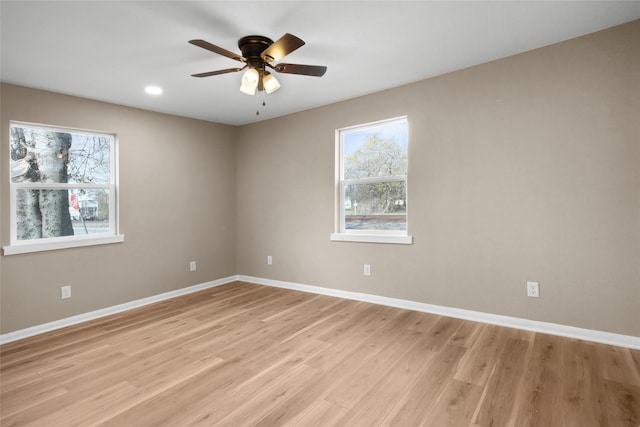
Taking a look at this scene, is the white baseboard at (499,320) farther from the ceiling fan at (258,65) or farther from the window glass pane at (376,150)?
the ceiling fan at (258,65)

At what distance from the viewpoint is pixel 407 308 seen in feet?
11.8

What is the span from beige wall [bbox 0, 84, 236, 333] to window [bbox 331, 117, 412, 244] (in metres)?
1.94

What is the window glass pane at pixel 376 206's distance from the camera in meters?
3.76

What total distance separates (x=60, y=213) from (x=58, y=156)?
61 centimetres

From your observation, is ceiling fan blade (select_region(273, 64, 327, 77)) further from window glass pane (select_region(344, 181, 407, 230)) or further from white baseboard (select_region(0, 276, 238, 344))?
white baseboard (select_region(0, 276, 238, 344))

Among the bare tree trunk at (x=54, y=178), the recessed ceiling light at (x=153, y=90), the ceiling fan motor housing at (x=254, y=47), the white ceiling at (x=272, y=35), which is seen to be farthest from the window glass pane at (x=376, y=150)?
the bare tree trunk at (x=54, y=178)

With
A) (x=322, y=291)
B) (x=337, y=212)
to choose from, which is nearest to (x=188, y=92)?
(x=337, y=212)

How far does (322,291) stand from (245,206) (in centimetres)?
186

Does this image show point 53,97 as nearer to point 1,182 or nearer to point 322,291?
point 1,182

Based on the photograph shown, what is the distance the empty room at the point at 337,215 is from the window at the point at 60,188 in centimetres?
2

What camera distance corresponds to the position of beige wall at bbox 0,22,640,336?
2.58 meters

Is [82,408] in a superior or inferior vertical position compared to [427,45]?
inferior

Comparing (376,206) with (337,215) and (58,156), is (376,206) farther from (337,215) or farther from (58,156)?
(58,156)

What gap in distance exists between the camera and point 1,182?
304 centimetres
